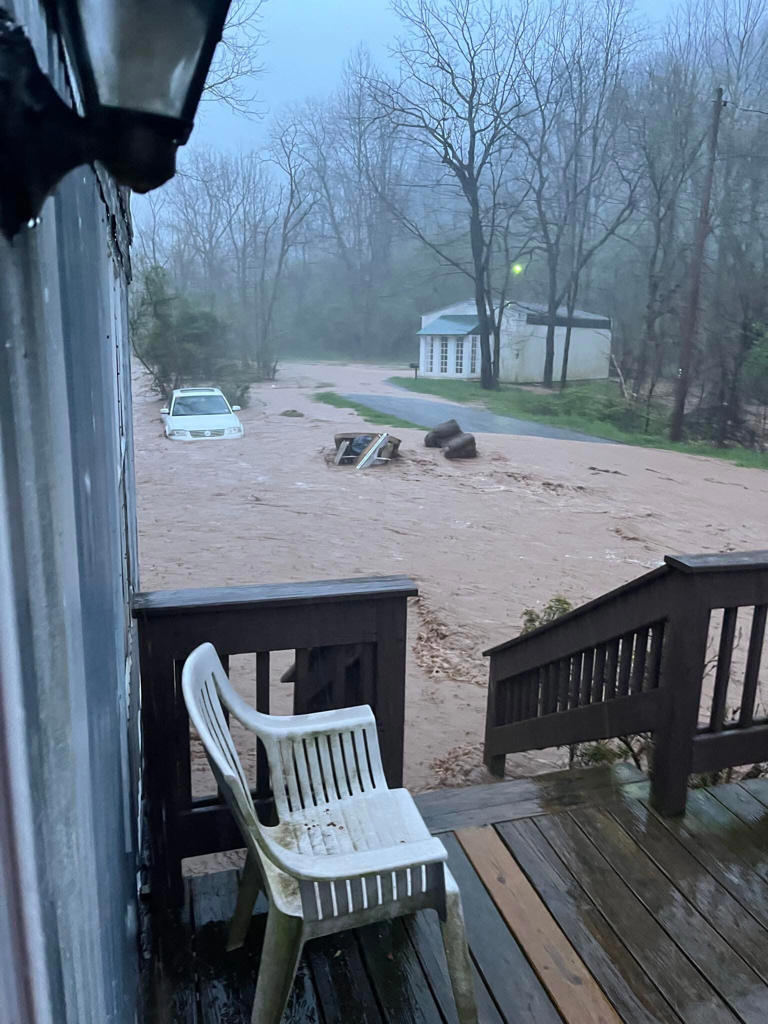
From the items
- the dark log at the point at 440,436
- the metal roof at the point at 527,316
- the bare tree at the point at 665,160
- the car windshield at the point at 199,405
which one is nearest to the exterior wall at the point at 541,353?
the metal roof at the point at 527,316

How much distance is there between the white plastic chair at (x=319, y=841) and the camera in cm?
151

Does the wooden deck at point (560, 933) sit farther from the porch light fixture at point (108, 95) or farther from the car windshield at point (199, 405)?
the car windshield at point (199, 405)

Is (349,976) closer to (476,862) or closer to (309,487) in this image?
(476,862)

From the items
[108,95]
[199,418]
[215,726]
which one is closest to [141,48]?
[108,95]

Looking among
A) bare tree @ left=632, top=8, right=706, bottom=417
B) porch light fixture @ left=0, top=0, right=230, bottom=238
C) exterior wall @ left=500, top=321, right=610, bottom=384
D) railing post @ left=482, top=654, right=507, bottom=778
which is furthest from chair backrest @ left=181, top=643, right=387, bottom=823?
exterior wall @ left=500, top=321, right=610, bottom=384

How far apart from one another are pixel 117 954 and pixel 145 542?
8.76m

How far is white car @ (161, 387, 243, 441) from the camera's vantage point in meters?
16.9

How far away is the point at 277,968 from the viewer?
5.08ft

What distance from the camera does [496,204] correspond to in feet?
99.7

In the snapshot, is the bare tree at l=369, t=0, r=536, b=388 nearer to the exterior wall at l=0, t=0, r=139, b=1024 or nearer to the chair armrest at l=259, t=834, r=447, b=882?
the chair armrest at l=259, t=834, r=447, b=882

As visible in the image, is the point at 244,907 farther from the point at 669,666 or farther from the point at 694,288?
the point at 694,288

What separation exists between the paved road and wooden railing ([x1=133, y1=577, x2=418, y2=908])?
17093 millimetres

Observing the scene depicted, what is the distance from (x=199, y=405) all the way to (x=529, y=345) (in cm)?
1484

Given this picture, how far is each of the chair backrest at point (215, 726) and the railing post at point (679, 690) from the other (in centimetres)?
133
